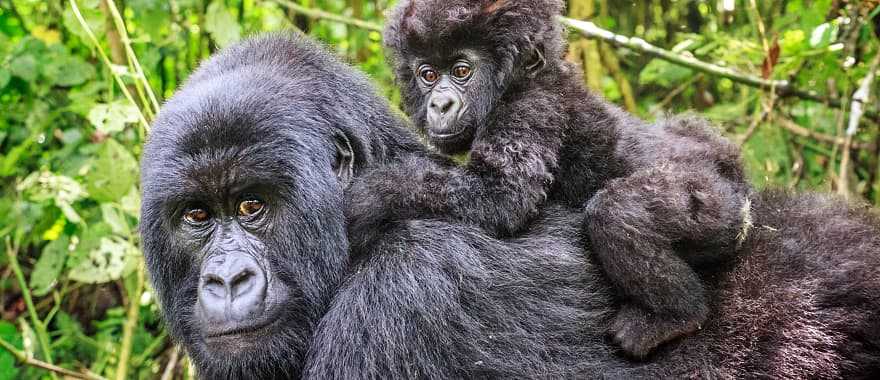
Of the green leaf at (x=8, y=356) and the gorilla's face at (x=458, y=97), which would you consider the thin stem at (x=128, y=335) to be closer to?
the green leaf at (x=8, y=356)

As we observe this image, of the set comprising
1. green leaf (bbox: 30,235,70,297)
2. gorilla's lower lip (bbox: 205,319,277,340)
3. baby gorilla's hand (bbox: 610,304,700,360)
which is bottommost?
green leaf (bbox: 30,235,70,297)

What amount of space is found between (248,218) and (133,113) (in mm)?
1600

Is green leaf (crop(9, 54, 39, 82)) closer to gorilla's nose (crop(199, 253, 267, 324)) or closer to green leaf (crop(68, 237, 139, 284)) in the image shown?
green leaf (crop(68, 237, 139, 284))

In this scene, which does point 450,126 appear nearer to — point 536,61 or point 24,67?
point 536,61

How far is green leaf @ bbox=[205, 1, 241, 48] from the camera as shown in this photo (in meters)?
4.04

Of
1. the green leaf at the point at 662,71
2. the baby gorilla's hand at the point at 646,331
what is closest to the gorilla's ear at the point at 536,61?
the baby gorilla's hand at the point at 646,331

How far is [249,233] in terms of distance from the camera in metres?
2.45

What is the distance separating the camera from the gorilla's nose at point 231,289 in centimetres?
229

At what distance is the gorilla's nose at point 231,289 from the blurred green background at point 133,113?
59.6 inches

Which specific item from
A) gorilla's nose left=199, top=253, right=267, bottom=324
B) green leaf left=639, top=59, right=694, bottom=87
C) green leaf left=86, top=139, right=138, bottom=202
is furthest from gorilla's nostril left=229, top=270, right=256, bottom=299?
green leaf left=639, top=59, right=694, bottom=87

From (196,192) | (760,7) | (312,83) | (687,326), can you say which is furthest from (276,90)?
(760,7)

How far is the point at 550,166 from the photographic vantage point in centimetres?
275

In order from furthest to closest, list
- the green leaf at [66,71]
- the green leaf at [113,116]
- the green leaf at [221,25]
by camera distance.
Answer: the green leaf at [66,71]
the green leaf at [221,25]
the green leaf at [113,116]

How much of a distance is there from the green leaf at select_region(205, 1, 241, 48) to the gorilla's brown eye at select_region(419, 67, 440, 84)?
1180 millimetres
